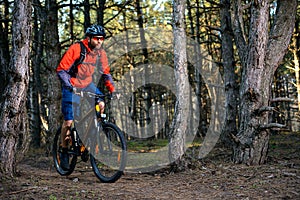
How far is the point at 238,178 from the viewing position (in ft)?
18.9

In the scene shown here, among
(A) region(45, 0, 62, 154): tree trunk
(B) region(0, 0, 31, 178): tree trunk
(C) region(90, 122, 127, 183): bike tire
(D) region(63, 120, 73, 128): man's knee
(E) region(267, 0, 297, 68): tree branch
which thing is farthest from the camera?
(A) region(45, 0, 62, 154): tree trunk

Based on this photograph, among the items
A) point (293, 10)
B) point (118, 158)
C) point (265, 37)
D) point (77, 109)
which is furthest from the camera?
point (293, 10)

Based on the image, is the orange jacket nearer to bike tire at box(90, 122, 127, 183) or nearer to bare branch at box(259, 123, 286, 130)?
bike tire at box(90, 122, 127, 183)

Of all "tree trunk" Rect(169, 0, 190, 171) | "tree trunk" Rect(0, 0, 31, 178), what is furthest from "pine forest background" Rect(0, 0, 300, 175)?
"tree trunk" Rect(169, 0, 190, 171)

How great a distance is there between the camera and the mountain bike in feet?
18.9

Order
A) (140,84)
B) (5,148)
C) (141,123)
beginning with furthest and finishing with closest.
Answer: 1. (141,123)
2. (140,84)
3. (5,148)

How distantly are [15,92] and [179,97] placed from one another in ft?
9.50

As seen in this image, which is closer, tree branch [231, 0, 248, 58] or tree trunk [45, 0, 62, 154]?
tree branch [231, 0, 248, 58]

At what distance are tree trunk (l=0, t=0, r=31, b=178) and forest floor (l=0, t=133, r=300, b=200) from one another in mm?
427

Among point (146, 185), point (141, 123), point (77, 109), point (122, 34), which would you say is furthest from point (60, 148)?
point (141, 123)

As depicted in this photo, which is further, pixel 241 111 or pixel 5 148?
pixel 241 111

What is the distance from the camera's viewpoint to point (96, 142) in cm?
630

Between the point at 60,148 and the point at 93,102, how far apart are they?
5.01ft

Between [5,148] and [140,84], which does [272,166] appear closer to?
[5,148]
